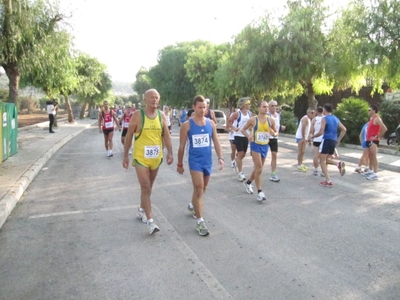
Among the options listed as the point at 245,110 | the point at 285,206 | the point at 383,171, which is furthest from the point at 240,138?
the point at 383,171

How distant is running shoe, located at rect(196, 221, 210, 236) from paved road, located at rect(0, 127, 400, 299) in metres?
0.08

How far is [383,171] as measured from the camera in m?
10.5

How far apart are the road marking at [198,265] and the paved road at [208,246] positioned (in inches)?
0.5

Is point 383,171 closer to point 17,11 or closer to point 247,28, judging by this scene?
point 17,11

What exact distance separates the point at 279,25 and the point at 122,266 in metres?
19.3

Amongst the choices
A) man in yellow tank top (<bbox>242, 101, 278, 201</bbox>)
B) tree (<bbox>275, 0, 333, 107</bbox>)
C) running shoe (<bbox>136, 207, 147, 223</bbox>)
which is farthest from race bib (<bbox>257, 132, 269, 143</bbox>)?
tree (<bbox>275, 0, 333, 107</bbox>)

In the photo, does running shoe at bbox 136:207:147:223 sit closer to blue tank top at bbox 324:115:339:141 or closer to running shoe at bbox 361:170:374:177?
blue tank top at bbox 324:115:339:141

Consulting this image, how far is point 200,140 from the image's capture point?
5137mm

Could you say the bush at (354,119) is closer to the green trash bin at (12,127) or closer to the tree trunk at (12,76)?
the green trash bin at (12,127)

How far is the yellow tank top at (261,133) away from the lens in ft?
22.7

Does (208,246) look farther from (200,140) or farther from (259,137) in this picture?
(259,137)

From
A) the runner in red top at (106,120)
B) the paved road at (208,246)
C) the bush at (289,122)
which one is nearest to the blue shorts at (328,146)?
the paved road at (208,246)

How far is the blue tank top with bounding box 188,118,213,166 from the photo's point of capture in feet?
16.7

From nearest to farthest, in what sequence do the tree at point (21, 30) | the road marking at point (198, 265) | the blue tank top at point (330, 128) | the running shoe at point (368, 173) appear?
the road marking at point (198, 265)
the blue tank top at point (330, 128)
the running shoe at point (368, 173)
the tree at point (21, 30)
